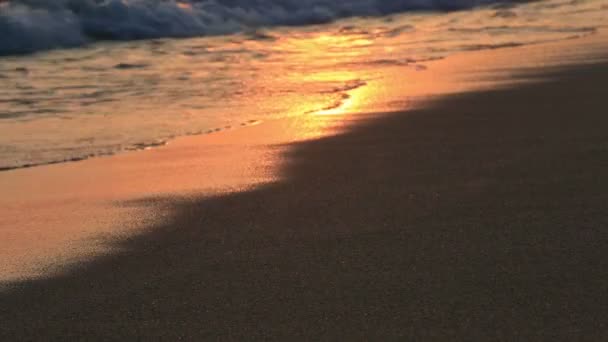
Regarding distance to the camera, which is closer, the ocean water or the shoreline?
the shoreline

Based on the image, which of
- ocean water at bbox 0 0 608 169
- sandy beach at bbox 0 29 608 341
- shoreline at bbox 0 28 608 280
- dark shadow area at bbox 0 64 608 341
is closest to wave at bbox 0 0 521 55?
ocean water at bbox 0 0 608 169

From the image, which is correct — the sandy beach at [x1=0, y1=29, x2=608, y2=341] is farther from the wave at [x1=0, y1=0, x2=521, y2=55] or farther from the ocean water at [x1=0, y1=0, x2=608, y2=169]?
the wave at [x1=0, y1=0, x2=521, y2=55]

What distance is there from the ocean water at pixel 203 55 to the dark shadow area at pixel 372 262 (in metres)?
1.91

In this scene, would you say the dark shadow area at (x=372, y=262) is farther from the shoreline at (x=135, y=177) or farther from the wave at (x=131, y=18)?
the wave at (x=131, y=18)

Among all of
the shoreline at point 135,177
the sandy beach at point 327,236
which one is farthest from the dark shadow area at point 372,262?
the shoreline at point 135,177

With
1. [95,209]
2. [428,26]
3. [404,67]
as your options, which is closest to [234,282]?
[95,209]

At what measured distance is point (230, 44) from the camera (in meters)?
12.3

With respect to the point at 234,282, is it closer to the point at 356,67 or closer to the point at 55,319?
the point at 55,319

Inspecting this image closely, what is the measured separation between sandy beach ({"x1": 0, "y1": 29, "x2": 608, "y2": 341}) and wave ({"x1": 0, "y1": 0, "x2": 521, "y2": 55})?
25.0 feet

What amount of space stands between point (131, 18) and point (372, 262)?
11.6m

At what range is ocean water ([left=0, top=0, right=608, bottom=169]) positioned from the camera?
20.4ft

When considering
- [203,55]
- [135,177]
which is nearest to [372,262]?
[135,177]

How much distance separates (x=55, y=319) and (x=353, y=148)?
8.32 ft

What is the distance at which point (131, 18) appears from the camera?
1386 centimetres
